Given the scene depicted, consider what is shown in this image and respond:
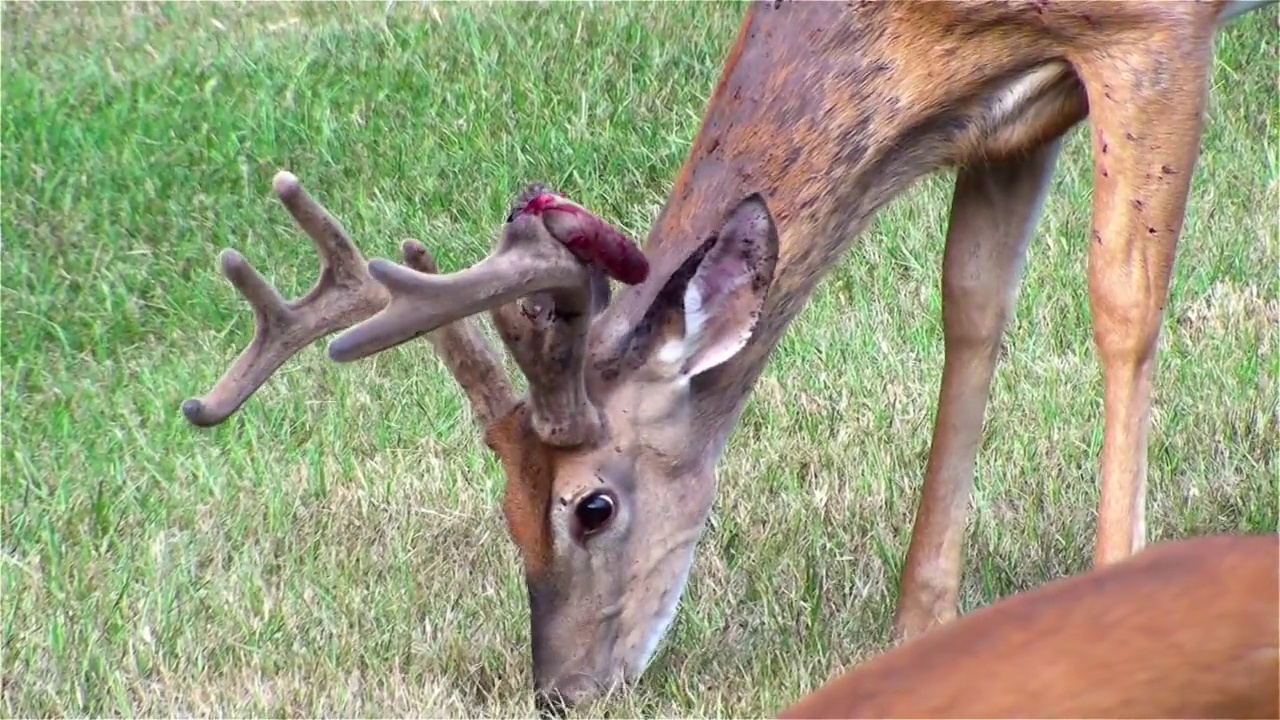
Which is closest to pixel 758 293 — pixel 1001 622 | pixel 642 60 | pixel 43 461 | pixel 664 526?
pixel 664 526

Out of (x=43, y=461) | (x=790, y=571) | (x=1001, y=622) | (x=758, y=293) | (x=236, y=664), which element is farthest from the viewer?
(x=43, y=461)

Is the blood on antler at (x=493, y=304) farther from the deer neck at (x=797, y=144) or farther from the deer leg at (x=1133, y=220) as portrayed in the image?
the deer leg at (x=1133, y=220)

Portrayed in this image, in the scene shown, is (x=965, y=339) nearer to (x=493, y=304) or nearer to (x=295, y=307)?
(x=493, y=304)

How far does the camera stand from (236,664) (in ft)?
14.8

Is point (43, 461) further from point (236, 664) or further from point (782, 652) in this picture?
point (782, 652)

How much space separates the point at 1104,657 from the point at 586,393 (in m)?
2.53

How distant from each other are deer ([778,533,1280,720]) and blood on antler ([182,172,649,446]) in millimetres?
1997

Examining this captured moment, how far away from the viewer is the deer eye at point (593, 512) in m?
4.30

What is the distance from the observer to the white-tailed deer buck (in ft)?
13.7

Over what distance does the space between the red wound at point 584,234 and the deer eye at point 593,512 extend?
1.65ft

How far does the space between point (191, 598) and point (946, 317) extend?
200 cm

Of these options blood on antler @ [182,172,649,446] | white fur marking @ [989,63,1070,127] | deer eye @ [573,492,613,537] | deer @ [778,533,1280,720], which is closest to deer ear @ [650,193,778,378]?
blood on antler @ [182,172,649,446]

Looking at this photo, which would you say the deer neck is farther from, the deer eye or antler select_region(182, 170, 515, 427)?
antler select_region(182, 170, 515, 427)

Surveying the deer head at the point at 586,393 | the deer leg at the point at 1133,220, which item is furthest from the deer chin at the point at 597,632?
the deer leg at the point at 1133,220
